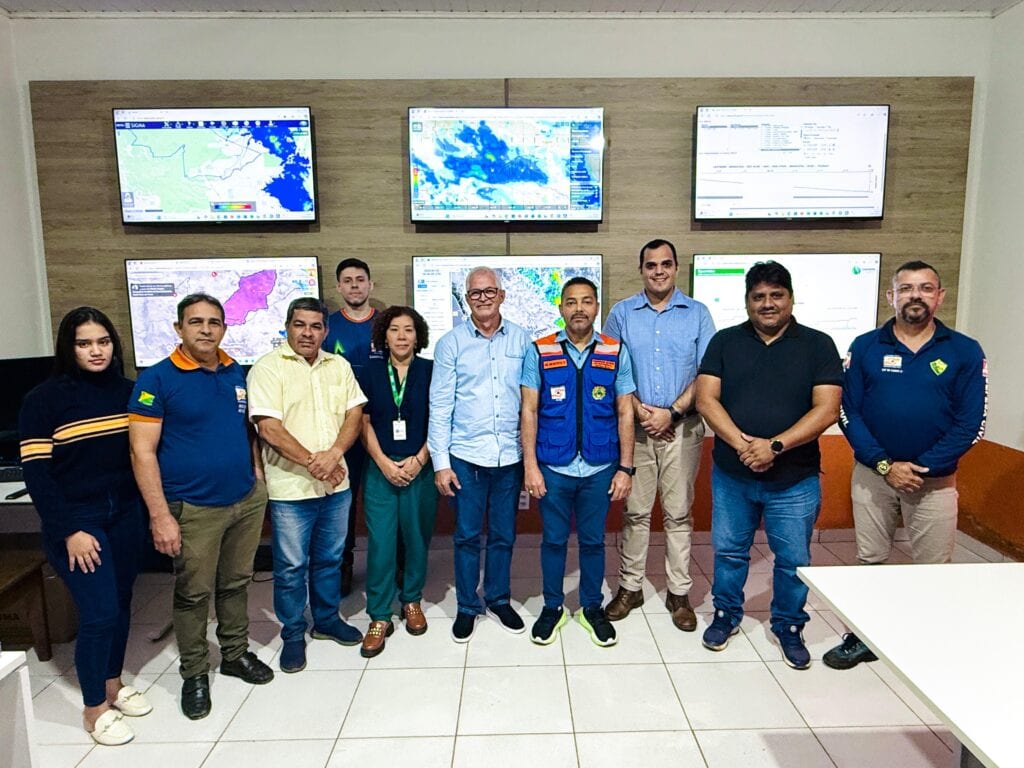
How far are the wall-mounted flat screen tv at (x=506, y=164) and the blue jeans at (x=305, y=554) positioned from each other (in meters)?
2.00

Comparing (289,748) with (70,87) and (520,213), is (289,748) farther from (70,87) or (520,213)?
(70,87)

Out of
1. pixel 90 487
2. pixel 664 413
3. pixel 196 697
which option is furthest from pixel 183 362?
pixel 664 413

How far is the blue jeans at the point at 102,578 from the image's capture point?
2.30 metres

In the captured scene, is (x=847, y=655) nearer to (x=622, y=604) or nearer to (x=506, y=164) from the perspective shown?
(x=622, y=604)

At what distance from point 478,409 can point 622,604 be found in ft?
4.37

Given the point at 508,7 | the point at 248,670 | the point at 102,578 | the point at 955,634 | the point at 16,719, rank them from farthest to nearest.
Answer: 1. the point at 508,7
2. the point at 248,670
3. the point at 102,578
4. the point at 16,719
5. the point at 955,634

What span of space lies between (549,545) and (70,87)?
403cm

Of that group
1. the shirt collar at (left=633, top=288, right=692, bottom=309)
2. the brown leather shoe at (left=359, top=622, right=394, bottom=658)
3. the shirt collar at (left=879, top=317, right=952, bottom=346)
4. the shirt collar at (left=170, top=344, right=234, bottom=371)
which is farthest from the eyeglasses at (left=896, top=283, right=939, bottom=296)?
the shirt collar at (left=170, top=344, right=234, bottom=371)

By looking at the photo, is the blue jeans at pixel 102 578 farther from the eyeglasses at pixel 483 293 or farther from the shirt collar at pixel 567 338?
the shirt collar at pixel 567 338

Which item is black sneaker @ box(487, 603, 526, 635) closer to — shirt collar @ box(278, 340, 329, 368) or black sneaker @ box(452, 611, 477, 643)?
black sneaker @ box(452, 611, 477, 643)

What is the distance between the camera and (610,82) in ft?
12.8

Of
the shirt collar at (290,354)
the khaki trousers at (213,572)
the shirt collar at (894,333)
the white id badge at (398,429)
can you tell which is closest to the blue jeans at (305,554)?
the khaki trousers at (213,572)

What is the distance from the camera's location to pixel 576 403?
114 inches

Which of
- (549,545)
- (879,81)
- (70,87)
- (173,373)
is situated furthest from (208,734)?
(879,81)
